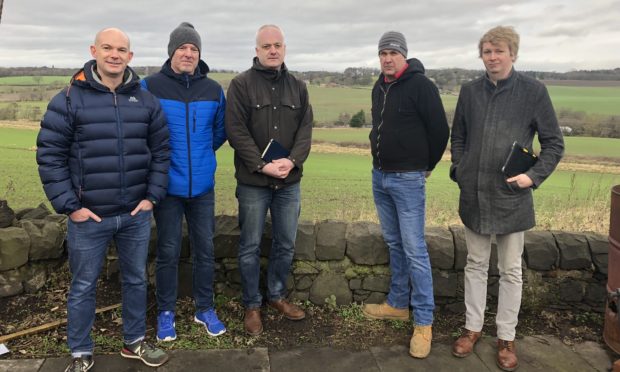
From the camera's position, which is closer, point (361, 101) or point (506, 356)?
point (506, 356)

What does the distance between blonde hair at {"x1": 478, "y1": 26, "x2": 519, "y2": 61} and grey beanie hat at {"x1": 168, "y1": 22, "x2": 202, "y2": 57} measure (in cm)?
222

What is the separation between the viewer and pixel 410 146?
3898 millimetres

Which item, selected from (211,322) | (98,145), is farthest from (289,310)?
(98,145)

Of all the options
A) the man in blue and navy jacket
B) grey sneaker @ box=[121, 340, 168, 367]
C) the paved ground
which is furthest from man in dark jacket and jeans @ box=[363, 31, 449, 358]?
grey sneaker @ box=[121, 340, 168, 367]

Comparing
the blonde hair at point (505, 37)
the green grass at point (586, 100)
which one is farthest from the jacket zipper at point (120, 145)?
the green grass at point (586, 100)

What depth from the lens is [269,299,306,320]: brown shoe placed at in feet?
14.5

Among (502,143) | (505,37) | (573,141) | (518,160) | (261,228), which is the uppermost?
(505,37)

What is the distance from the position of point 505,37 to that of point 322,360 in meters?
2.81

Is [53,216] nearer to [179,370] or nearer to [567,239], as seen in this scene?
[179,370]

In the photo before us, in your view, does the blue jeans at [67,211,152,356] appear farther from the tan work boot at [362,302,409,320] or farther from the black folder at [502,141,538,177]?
the black folder at [502,141,538,177]

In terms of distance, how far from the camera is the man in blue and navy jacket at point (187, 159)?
3.76 meters

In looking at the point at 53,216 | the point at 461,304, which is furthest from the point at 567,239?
the point at 53,216

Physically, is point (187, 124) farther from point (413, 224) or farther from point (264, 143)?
point (413, 224)

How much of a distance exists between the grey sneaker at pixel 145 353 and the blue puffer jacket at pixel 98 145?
1065 millimetres
